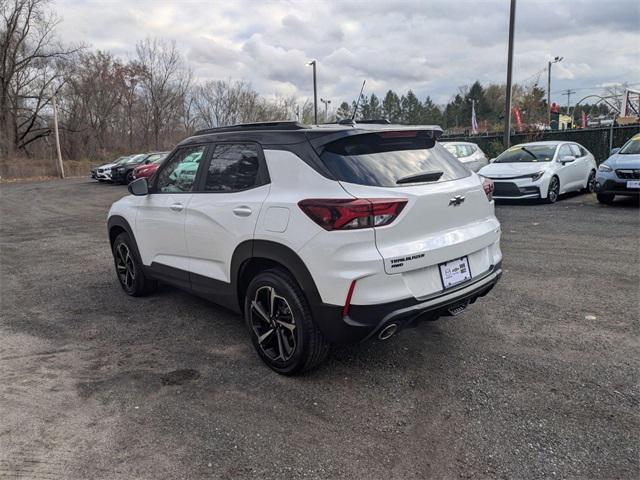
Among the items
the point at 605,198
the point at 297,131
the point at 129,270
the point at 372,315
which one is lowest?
the point at 605,198

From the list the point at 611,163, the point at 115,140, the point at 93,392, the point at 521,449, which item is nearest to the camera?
the point at 521,449

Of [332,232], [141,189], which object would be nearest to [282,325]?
[332,232]

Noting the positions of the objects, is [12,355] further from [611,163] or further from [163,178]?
[611,163]

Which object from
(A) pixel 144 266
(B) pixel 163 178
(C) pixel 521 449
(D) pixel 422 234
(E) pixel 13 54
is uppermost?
(E) pixel 13 54

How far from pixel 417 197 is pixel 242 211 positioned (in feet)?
4.14

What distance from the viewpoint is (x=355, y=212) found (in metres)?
2.78

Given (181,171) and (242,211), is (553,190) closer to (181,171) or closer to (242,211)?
(181,171)

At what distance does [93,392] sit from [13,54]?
48.5m

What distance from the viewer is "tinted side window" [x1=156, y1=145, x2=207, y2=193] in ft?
13.5

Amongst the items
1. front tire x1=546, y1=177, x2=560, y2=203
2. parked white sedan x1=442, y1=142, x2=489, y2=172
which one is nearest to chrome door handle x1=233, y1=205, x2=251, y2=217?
front tire x1=546, y1=177, x2=560, y2=203

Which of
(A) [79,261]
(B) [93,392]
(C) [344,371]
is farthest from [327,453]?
(A) [79,261]

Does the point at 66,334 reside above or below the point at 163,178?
below

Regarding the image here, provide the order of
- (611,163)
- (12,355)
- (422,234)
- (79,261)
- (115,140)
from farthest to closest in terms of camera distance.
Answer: (115,140), (611,163), (79,261), (12,355), (422,234)

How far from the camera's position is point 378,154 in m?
3.15
